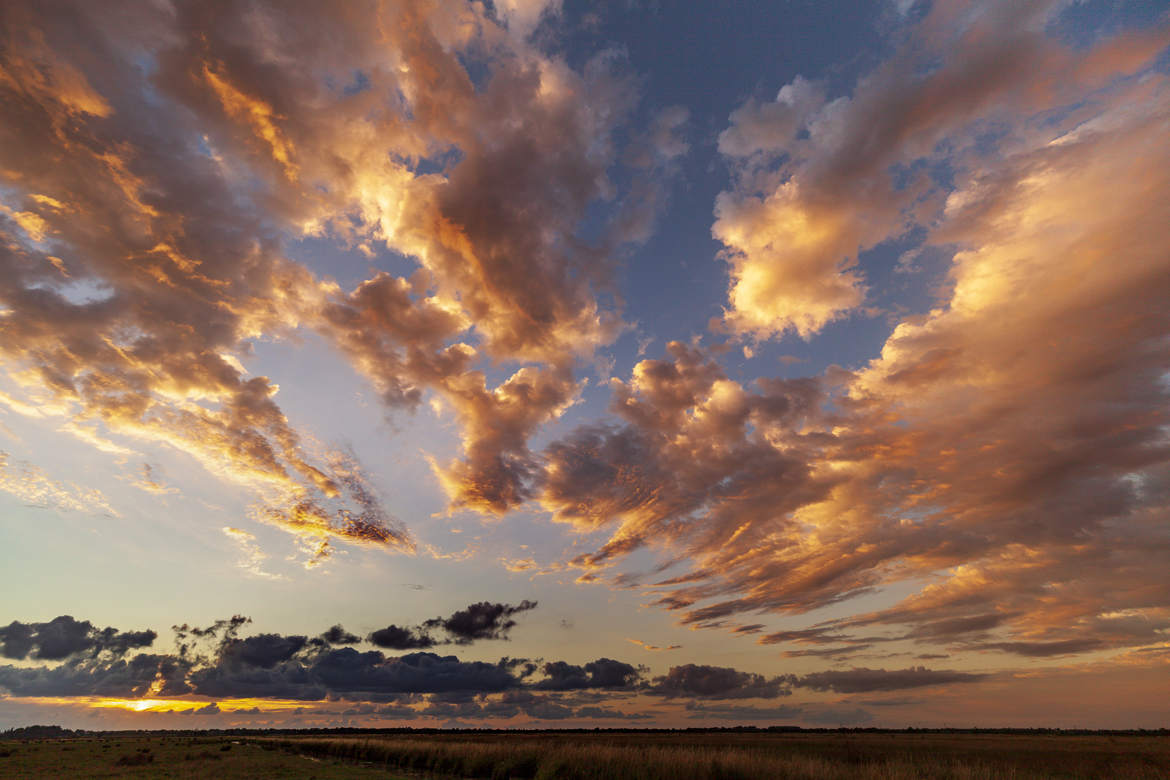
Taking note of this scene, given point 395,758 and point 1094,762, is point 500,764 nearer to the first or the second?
point 395,758

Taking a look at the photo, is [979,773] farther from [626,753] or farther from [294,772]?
[294,772]

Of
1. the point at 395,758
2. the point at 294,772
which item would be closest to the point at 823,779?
the point at 294,772

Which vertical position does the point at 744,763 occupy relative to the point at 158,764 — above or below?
above

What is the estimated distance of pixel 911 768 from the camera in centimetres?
2288

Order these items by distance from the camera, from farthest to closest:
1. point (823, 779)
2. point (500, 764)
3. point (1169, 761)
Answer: point (1169, 761) → point (500, 764) → point (823, 779)

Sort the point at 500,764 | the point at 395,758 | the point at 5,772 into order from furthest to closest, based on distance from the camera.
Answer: the point at 395,758 → the point at 5,772 → the point at 500,764

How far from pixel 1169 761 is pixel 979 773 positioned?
50515mm

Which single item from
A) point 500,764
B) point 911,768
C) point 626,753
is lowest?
point 500,764

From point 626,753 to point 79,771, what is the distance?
48.8 m

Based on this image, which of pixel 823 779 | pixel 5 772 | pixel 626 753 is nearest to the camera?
pixel 823 779

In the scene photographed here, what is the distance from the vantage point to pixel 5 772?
1593 inches

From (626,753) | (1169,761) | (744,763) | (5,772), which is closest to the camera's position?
(744,763)

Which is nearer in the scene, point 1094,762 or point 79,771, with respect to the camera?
point 79,771

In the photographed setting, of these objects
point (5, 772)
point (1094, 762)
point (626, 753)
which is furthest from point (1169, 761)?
point (5, 772)
